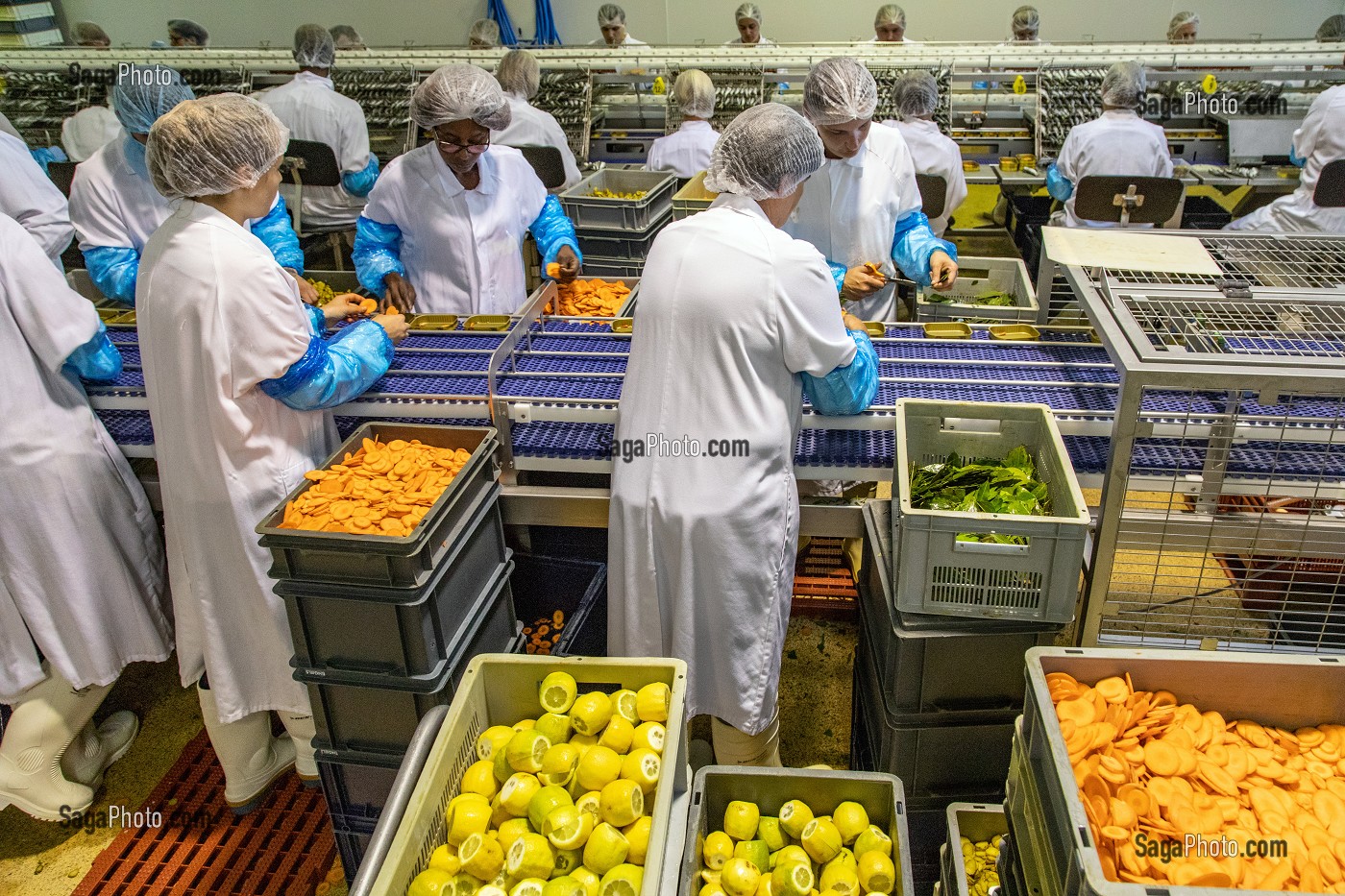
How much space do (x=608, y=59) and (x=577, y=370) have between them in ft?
15.3

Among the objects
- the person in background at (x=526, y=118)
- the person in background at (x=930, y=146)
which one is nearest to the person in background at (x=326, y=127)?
the person in background at (x=526, y=118)

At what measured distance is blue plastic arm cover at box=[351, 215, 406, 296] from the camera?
11.2 feet

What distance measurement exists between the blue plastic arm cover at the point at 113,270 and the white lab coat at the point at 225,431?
1.44 meters

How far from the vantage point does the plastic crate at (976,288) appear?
4.19 m

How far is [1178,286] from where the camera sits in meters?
2.20

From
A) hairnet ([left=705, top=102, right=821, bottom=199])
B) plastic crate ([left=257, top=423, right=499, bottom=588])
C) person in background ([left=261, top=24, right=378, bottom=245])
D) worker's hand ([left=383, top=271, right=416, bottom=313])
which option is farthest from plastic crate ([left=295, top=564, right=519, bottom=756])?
person in background ([left=261, top=24, right=378, bottom=245])

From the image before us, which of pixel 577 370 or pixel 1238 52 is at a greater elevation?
pixel 1238 52

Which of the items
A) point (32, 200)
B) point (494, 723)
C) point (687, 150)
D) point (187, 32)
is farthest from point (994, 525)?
point (187, 32)

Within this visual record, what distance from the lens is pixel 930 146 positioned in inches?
210

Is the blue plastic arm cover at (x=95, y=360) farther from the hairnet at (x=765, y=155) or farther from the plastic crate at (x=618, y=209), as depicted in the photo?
the plastic crate at (x=618, y=209)

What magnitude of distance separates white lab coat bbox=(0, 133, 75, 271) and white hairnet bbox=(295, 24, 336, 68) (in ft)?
7.53

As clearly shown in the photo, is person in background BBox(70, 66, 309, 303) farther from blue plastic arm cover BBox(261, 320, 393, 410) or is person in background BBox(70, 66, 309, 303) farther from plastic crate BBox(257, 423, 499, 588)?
plastic crate BBox(257, 423, 499, 588)

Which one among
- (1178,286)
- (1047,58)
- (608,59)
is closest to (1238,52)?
(1047,58)

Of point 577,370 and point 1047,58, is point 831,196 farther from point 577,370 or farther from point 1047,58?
point 1047,58
